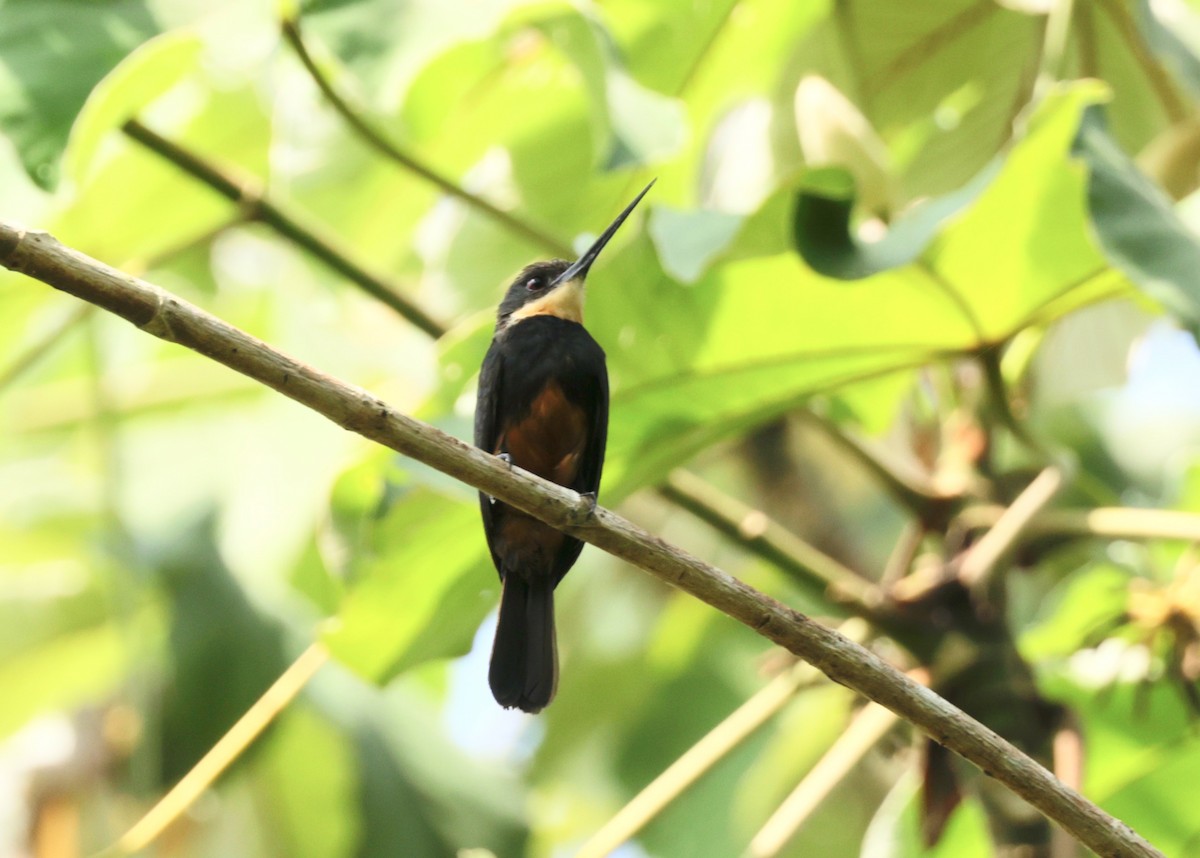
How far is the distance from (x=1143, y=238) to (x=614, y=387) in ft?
2.96

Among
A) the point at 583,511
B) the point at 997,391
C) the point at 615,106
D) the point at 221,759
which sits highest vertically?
the point at 615,106

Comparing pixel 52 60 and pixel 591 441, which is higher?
pixel 52 60

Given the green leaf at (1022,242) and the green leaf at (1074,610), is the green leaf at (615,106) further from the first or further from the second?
the green leaf at (1074,610)

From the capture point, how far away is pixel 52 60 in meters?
2.36

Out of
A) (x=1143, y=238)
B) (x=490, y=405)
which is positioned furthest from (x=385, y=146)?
(x=1143, y=238)

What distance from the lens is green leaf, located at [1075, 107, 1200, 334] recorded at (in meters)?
1.98

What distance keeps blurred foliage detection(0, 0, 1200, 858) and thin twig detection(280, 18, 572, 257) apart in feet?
0.10

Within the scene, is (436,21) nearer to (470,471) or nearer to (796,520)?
(470,471)

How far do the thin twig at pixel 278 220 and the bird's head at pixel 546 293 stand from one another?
51 centimetres

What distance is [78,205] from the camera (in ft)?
9.52

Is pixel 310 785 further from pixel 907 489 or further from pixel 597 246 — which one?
pixel 907 489

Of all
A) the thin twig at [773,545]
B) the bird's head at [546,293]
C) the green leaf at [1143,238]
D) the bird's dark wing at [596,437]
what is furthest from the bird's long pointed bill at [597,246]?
the green leaf at [1143,238]

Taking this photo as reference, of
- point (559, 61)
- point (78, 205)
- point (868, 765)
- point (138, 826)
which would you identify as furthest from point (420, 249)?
point (868, 765)

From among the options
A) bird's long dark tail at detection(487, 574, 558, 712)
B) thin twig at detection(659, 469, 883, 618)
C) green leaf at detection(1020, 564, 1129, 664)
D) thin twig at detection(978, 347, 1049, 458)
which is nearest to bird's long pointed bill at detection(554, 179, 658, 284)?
thin twig at detection(659, 469, 883, 618)
